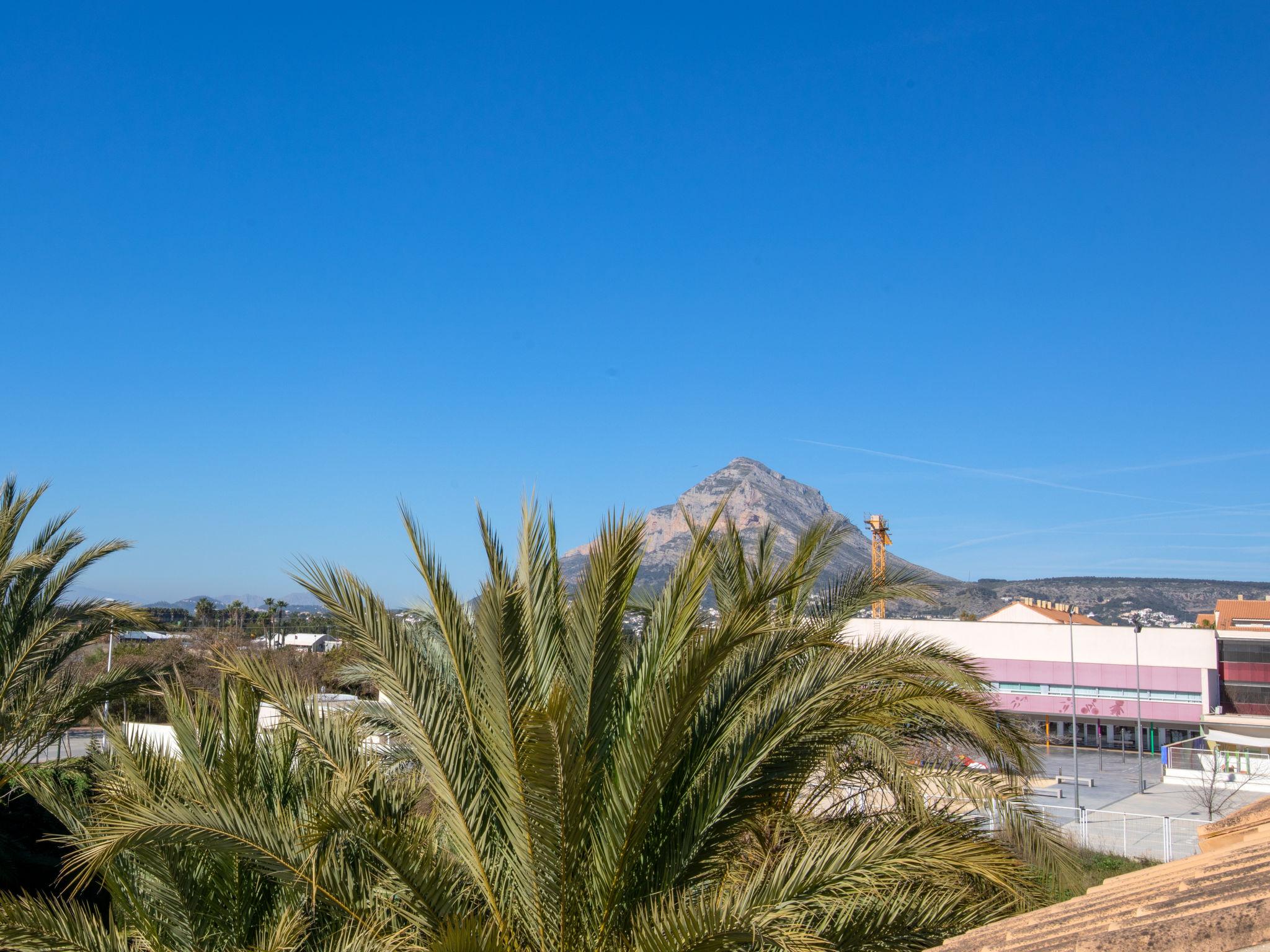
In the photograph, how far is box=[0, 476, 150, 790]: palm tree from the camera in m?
11.1

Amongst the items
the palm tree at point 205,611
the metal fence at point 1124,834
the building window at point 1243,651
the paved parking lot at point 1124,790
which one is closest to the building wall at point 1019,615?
the paved parking lot at point 1124,790

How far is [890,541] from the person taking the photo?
74.4 meters

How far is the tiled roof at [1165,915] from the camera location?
241 centimetres

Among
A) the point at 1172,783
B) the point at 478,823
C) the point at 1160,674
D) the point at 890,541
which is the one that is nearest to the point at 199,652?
the point at 478,823

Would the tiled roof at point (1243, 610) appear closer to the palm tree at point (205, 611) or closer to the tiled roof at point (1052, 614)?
the tiled roof at point (1052, 614)

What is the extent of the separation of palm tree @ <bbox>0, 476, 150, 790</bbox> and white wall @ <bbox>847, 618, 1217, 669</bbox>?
34.0 metres

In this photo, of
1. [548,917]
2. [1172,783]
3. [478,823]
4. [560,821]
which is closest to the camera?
[560,821]

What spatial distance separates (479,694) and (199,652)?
88.9ft

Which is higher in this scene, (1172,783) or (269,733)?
(269,733)

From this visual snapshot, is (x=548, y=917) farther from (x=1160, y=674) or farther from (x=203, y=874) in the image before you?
(x=1160, y=674)

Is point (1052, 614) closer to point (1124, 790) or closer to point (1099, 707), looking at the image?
point (1099, 707)

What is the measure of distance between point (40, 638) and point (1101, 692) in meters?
47.3

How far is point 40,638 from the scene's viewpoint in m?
11.2

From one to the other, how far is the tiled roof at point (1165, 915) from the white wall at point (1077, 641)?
3824cm
